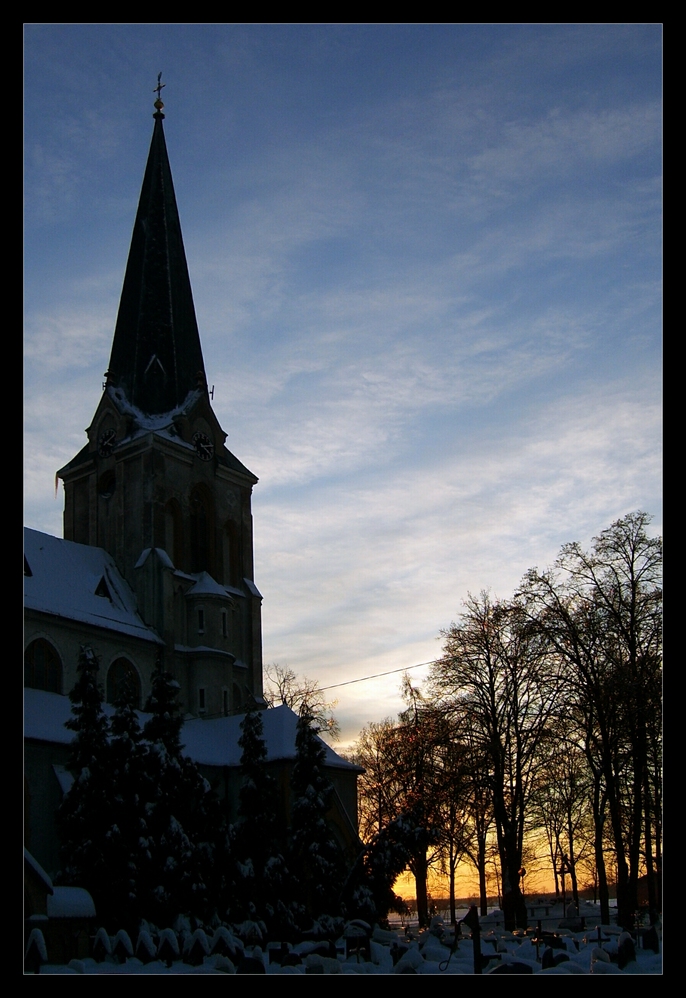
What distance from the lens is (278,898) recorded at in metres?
28.0

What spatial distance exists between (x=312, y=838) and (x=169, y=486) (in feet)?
61.7

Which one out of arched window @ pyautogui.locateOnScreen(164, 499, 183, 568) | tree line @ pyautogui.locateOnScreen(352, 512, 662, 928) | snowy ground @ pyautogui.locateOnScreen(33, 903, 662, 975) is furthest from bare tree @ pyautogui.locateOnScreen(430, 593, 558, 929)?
arched window @ pyautogui.locateOnScreen(164, 499, 183, 568)

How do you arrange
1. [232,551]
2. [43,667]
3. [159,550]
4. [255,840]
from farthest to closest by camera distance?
1. [232,551]
2. [159,550]
3. [43,667]
4. [255,840]

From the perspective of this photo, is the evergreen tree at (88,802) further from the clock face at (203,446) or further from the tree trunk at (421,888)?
the tree trunk at (421,888)

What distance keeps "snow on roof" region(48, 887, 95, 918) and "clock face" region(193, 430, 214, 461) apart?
23.8 meters

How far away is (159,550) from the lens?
42.4 meters

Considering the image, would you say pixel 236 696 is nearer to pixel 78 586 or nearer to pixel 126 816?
pixel 78 586

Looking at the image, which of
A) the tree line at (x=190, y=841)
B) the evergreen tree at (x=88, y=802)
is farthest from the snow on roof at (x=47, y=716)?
the evergreen tree at (x=88, y=802)

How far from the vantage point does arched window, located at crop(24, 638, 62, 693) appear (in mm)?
35094

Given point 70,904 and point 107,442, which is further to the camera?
point 107,442

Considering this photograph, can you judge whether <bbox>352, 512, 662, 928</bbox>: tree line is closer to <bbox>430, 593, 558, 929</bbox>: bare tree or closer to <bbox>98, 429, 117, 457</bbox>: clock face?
<bbox>430, 593, 558, 929</bbox>: bare tree

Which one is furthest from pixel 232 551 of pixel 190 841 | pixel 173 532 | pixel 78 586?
pixel 190 841
